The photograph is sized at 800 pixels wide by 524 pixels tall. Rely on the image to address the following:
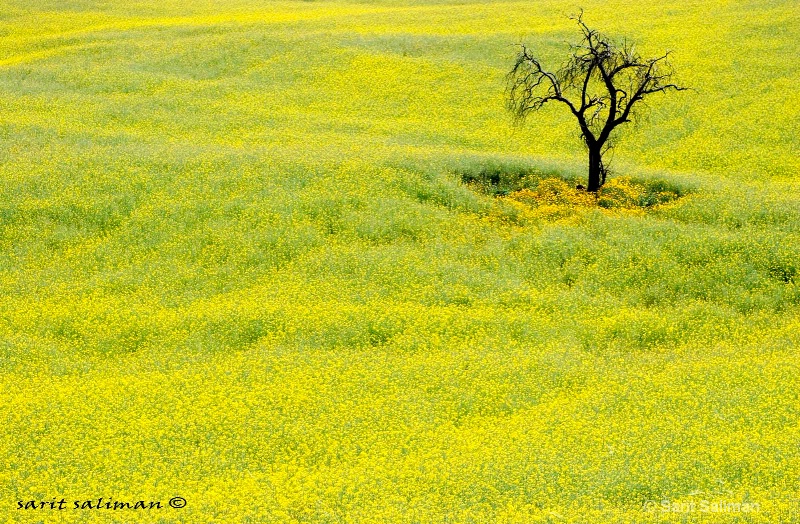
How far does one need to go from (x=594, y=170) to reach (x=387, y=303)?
9.73m

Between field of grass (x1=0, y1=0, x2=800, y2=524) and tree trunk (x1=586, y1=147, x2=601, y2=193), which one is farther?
tree trunk (x1=586, y1=147, x2=601, y2=193)

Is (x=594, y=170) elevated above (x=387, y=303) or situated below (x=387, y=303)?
above

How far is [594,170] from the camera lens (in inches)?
854

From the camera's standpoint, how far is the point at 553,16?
4406cm

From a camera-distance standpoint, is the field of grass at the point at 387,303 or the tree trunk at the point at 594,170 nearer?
the field of grass at the point at 387,303

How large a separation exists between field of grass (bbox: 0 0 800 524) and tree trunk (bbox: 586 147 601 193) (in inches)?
32.0

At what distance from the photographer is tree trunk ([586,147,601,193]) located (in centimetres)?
2150

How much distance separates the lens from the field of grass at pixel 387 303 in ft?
30.5

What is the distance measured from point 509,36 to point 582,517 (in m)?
34.6

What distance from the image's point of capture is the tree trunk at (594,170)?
2150cm

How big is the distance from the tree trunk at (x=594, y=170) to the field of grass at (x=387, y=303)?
81cm

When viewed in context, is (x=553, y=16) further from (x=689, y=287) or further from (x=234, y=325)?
(x=234, y=325)

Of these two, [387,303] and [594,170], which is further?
[594,170]

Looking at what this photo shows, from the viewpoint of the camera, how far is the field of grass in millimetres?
9305
